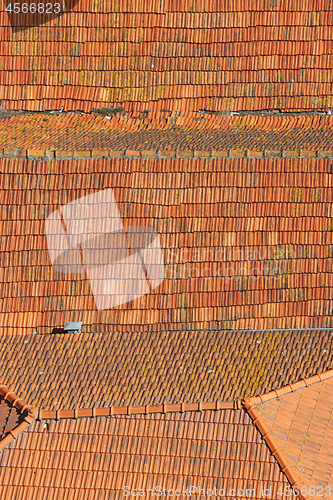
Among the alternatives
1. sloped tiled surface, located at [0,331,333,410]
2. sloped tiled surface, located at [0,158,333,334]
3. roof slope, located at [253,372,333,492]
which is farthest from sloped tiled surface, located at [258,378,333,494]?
sloped tiled surface, located at [0,158,333,334]

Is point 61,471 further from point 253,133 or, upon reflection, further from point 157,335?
point 253,133

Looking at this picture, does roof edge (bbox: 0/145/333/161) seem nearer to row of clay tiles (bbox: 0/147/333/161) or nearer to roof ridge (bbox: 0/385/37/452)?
row of clay tiles (bbox: 0/147/333/161)

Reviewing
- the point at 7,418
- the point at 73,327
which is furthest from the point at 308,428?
the point at 7,418

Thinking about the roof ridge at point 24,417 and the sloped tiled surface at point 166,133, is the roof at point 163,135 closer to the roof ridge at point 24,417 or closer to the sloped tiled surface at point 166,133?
the sloped tiled surface at point 166,133

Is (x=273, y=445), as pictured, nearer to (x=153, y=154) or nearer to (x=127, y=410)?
(x=127, y=410)

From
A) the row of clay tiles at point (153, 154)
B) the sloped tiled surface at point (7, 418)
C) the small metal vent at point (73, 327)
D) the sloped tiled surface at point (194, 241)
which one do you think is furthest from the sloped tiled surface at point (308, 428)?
the row of clay tiles at point (153, 154)

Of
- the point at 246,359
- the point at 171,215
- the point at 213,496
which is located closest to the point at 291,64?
the point at 171,215

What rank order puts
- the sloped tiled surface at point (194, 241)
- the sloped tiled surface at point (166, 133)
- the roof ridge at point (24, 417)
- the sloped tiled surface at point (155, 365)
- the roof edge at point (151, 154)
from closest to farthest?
the roof ridge at point (24, 417)
the sloped tiled surface at point (155, 365)
the sloped tiled surface at point (194, 241)
the roof edge at point (151, 154)
the sloped tiled surface at point (166, 133)
